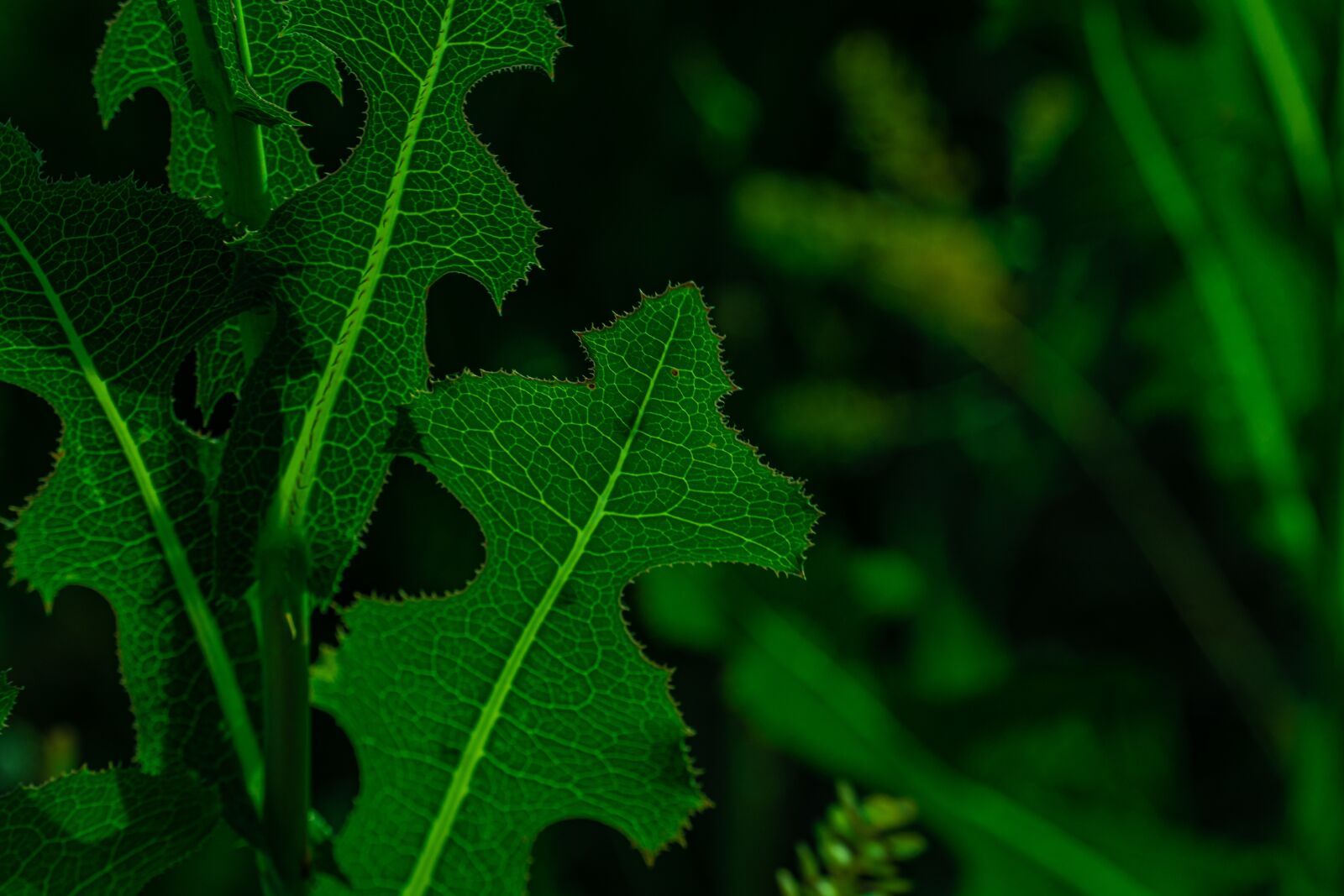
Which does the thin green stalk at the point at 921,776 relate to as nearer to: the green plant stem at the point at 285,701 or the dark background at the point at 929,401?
the dark background at the point at 929,401

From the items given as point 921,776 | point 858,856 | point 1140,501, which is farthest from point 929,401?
point 858,856

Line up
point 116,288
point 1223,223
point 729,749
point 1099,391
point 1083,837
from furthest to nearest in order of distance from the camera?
1. point 1099,391
2. point 729,749
3. point 1223,223
4. point 1083,837
5. point 116,288

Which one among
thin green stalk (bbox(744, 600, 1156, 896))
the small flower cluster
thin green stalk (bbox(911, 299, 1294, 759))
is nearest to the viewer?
the small flower cluster

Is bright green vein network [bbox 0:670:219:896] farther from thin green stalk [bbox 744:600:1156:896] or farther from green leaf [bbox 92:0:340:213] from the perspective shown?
thin green stalk [bbox 744:600:1156:896]

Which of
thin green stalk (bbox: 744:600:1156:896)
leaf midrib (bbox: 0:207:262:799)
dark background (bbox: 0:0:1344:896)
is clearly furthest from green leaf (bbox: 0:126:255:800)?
thin green stalk (bbox: 744:600:1156:896)

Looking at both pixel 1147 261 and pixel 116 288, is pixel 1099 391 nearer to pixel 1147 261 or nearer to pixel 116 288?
pixel 1147 261

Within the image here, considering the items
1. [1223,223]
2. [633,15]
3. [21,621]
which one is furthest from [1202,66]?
[21,621]

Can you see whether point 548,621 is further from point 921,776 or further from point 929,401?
point 929,401
